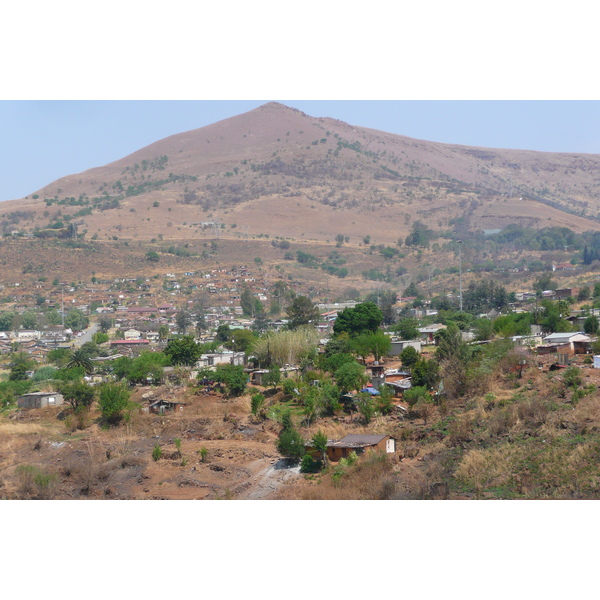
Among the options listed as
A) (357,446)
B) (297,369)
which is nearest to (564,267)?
(297,369)

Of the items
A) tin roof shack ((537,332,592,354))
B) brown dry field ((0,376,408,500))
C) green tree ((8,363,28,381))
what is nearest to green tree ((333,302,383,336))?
brown dry field ((0,376,408,500))

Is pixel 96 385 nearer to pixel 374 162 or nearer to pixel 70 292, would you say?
pixel 70 292

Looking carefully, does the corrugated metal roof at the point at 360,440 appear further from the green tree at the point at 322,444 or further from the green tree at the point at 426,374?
the green tree at the point at 426,374

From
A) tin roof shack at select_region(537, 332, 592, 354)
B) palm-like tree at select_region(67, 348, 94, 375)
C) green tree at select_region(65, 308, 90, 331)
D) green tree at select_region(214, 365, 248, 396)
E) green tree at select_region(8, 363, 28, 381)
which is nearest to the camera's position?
tin roof shack at select_region(537, 332, 592, 354)

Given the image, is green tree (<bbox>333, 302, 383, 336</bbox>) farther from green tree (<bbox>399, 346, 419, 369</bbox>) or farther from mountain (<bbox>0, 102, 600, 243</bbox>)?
mountain (<bbox>0, 102, 600, 243</bbox>)

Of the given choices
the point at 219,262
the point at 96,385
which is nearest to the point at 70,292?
the point at 219,262

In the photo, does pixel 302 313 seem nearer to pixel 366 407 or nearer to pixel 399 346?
pixel 399 346

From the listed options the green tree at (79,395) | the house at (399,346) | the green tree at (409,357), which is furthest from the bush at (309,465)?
the house at (399,346)
